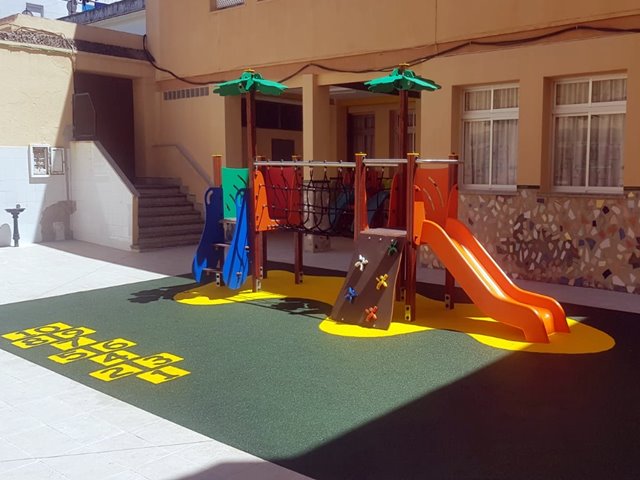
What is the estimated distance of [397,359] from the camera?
238 inches

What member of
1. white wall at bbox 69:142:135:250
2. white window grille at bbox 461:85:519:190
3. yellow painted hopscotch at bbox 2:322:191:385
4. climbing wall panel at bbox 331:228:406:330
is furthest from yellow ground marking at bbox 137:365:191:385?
white wall at bbox 69:142:135:250

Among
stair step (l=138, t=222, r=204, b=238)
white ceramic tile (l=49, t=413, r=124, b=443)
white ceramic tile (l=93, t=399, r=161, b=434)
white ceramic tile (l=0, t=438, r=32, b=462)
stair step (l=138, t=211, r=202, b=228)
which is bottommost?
white ceramic tile (l=0, t=438, r=32, b=462)

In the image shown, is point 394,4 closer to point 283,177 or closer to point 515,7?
point 515,7

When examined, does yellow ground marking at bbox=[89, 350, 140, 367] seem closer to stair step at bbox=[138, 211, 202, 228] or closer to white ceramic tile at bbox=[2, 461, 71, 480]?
white ceramic tile at bbox=[2, 461, 71, 480]

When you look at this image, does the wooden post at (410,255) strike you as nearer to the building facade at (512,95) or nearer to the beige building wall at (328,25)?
the building facade at (512,95)

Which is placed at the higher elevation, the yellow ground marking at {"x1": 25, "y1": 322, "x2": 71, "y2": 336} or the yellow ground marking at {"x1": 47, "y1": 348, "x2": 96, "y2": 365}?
the yellow ground marking at {"x1": 25, "y1": 322, "x2": 71, "y2": 336}

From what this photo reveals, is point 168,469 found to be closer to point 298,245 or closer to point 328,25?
point 298,245

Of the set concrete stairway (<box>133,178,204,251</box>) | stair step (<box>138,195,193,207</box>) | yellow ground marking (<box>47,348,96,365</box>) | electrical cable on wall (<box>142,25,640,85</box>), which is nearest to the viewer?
yellow ground marking (<box>47,348,96,365</box>)

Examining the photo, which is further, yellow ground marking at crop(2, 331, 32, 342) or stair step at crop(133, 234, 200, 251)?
stair step at crop(133, 234, 200, 251)

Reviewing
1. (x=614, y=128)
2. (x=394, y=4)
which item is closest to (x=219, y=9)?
(x=394, y=4)

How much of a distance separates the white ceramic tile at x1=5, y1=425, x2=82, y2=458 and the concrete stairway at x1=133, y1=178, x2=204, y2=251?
8.71 metres

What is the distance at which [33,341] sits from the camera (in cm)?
677

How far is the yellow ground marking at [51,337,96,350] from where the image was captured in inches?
258

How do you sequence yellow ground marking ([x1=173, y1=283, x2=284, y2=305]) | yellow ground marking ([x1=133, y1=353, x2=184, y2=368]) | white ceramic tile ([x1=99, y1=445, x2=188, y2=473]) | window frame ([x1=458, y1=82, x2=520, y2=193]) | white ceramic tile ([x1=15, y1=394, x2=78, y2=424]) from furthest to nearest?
window frame ([x1=458, y1=82, x2=520, y2=193])
yellow ground marking ([x1=173, y1=283, x2=284, y2=305])
yellow ground marking ([x1=133, y1=353, x2=184, y2=368])
white ceramic tile ([x1=15, y1=394, x2=78, y2=424])
white ceramic tile ([x1=99, y1=445, x2=188, y2=473])
